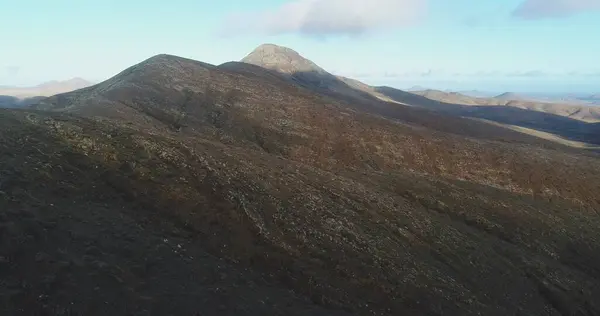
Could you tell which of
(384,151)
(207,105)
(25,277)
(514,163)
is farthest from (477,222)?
(207,105)

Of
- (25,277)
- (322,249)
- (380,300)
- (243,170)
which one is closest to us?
(25,277)

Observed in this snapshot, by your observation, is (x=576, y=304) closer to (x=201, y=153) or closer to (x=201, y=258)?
(x=201, y=258)

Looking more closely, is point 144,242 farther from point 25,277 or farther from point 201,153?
point 201,153

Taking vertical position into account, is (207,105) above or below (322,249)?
above

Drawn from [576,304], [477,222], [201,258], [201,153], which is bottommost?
[576,304]

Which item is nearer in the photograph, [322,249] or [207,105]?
[322,249]

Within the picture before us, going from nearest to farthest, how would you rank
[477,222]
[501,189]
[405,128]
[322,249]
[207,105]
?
[322,249] < [477,222] < [501,189] < [207,105] < [405,128]
